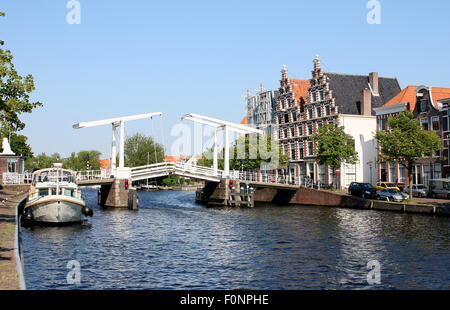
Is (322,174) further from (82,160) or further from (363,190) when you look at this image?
(82,160)

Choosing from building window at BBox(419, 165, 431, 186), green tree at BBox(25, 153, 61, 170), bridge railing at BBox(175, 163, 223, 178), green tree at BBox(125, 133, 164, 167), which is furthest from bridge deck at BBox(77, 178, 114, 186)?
green tree at BBox(25, 153, 61, 170)

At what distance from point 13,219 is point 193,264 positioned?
11.6 m

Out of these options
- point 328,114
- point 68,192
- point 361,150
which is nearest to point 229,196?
point 328,114

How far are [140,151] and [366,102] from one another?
Answer: 68172 millimetres

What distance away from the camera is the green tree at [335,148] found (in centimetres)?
5575

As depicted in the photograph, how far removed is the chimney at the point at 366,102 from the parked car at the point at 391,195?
19885mm

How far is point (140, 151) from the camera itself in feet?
399

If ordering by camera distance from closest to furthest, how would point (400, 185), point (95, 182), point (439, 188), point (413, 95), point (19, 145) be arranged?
point (439, 188) < point (95, 182) < point (400, 185) < point (413, 95) < point (19, 145)

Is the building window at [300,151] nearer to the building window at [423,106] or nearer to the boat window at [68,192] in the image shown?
the building window at [423,106]

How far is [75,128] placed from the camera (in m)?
50.4

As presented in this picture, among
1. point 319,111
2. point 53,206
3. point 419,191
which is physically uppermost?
point 319,111

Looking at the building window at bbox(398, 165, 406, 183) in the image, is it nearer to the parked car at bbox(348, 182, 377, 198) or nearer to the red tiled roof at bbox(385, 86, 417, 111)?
the parked car at bbox(348, 182, 377, 198)
